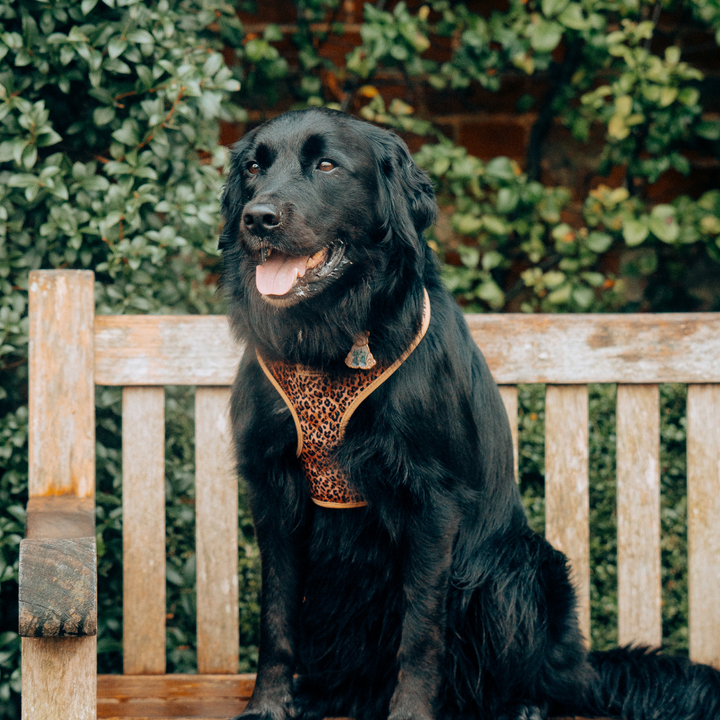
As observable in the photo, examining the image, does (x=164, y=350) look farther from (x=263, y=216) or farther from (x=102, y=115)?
(x=102, y=115)

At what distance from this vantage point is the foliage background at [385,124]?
2.16 m

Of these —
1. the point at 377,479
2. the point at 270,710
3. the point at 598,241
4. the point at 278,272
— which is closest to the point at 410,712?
the point at 270,710

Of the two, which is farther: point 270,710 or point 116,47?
point 116,47

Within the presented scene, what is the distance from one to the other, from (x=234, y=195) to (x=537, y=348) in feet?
2.67

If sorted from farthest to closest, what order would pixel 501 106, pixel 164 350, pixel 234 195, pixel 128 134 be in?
pixel 501 106
pixel 128 134
pixel 164 350
pixel 234 195

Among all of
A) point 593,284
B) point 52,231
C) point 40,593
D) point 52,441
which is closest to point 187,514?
point 52,441

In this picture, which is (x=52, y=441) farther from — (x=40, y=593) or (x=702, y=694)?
(x=702, y=694)

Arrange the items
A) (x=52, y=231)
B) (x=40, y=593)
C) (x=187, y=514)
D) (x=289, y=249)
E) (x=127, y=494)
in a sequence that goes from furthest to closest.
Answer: (x=187, y=514) < (x=52, y=231) < (x=127, y=494) < (x=289, y=249) < (x=40, y=593)

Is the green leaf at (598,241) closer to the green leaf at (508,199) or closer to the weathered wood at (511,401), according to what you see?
the green leaf at (508,199)

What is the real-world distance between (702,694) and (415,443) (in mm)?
831

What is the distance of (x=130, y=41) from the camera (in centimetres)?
210

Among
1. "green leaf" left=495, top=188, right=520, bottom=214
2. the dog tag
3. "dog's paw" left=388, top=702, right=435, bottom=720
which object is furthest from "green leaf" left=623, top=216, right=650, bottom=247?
"dog's paw" left=388, top=702, right=435, bottom=720

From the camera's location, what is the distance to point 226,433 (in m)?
2.06

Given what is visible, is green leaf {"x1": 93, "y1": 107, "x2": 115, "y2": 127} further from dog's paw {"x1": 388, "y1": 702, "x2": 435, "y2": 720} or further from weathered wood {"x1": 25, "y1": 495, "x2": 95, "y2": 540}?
dog's paw {"x1": 388, "y1": 702, "x2": 435, "y2": 720}
